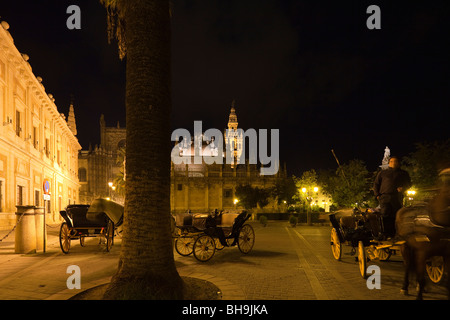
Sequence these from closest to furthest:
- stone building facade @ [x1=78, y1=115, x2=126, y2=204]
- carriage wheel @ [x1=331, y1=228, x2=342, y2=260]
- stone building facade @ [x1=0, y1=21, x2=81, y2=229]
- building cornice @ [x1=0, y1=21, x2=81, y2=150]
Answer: carriage wheel @ [x1=331, y1=228, x2=342, y2=260] < building cornice @ [x1=0, y1=21, x2=81, y2=150] < stone building facade @ [x1=0, y1=21, x2=81, y2=229] < stone building facade @ [x1=78, y1=115, x2=126, y2=204]

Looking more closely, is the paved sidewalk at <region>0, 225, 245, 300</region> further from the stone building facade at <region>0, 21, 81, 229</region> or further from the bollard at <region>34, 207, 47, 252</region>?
the stone building facade at <region>0, 21, 81, 229</region>

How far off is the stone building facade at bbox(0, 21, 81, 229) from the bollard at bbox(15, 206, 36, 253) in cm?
112

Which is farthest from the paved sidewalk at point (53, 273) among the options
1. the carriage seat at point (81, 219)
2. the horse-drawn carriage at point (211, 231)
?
the carriage seat at point (81, 219)

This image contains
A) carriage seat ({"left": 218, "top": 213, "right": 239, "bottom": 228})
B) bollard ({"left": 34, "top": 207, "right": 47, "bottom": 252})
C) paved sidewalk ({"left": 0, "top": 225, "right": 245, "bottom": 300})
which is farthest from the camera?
carriage seat ({"left": 218, "top": 213, "right": 239, "bottom": 228})

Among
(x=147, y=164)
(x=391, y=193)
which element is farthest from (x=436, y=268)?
(x=147, y=164)

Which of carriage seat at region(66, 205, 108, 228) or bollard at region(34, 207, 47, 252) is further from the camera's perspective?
bollard at region(34, 207, 47, 252)

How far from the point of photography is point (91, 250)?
1052 centimetres

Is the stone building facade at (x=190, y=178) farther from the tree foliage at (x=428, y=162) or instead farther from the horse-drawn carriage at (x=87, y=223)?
the horse-drawn carriage at (x=87, y=223)

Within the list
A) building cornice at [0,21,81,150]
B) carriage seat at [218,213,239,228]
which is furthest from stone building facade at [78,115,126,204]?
carriage seat at [218,213,239,228]

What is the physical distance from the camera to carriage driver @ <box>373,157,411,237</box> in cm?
639

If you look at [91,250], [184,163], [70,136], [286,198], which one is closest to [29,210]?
[91,250]

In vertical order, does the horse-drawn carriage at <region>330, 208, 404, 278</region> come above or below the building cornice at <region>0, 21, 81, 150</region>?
below

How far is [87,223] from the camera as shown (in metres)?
10.0
